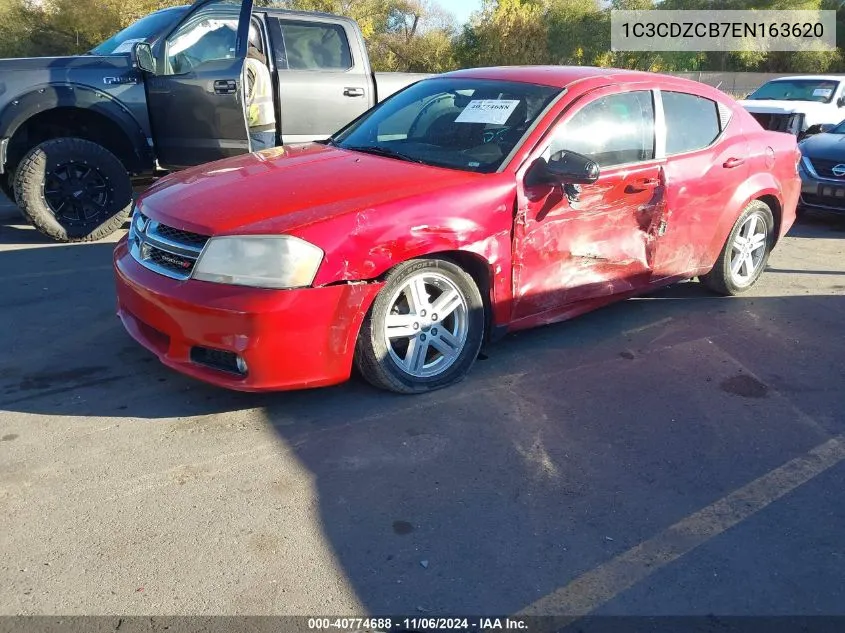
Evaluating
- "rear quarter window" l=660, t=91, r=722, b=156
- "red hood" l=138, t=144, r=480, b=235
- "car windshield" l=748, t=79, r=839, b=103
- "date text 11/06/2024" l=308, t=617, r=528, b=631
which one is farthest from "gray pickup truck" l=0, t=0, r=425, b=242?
"car windshield" l=748, t=79, r=839, b=103

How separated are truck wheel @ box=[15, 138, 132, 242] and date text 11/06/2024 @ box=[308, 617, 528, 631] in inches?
208

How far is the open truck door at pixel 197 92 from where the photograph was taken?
6672 millimetres

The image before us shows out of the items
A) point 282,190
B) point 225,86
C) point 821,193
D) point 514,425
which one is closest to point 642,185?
point 514,425

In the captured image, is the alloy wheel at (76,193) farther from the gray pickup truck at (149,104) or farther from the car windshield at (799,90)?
the car windshield at (799,90)

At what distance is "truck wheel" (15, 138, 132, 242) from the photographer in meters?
6.38

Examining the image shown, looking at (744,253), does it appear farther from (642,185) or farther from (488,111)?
(488,111)

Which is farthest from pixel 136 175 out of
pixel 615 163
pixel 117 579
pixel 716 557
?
pixel 716 557

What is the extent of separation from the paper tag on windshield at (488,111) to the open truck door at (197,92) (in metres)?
2.90

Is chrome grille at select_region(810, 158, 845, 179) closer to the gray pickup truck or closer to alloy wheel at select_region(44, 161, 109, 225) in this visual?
the gray pickup truck

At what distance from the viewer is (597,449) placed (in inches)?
136

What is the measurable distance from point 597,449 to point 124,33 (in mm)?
6357

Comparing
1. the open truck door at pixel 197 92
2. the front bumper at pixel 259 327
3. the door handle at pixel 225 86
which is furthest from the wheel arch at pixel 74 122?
the front bumper at pixel 259 327

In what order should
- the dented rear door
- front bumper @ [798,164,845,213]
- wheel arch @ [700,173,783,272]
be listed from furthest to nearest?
front bumper @ [798,164,845,213] < wheel arch @ [700,173,783,272] < the dented rear door

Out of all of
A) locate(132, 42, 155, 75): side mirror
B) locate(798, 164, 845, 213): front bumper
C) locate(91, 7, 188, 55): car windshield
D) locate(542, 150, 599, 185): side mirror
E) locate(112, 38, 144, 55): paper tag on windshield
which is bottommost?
locate(798, 164, 845, 213): front bumper
